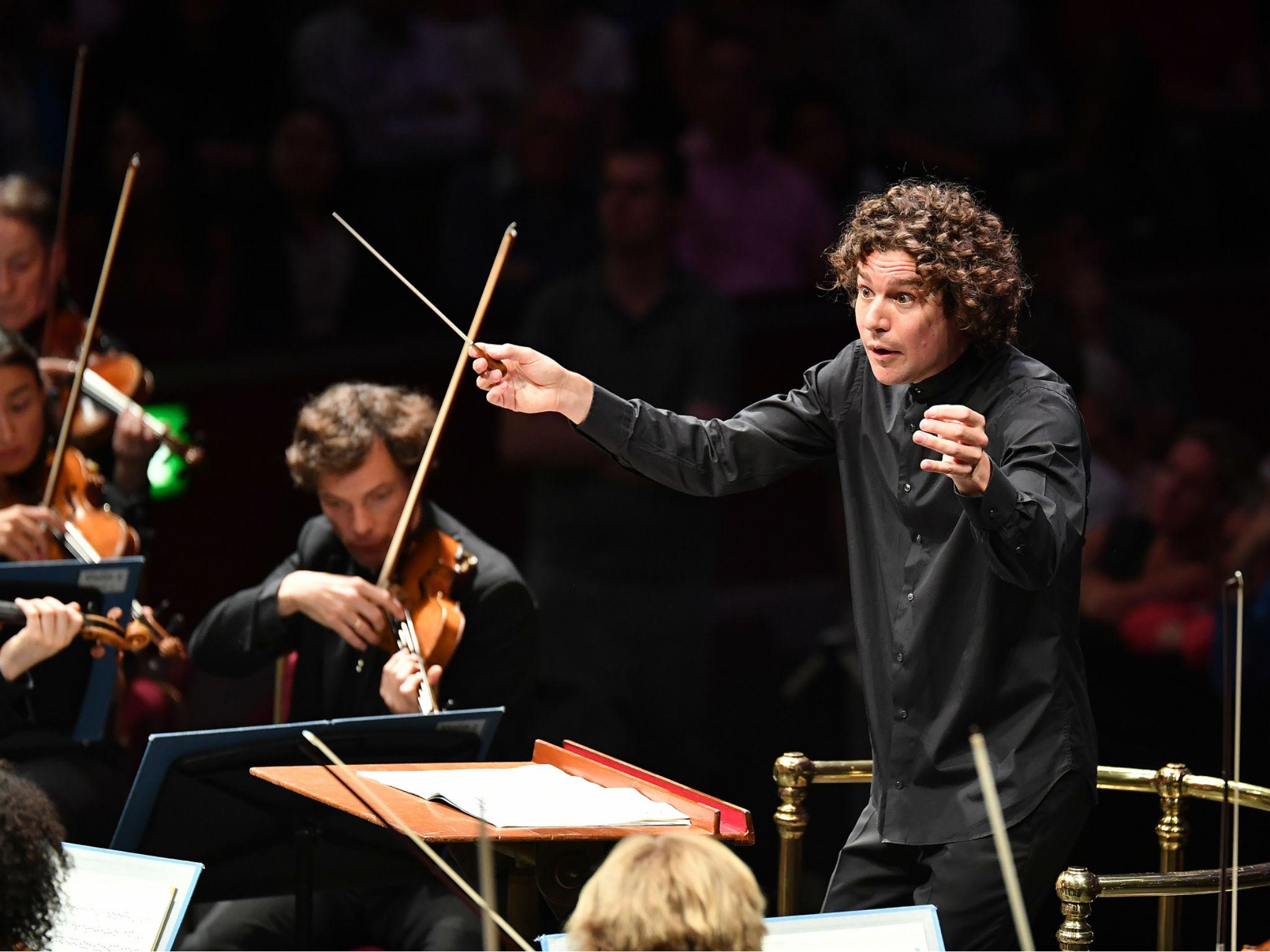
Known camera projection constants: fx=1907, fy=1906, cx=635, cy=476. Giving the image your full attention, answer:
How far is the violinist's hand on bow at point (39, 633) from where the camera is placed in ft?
11.1

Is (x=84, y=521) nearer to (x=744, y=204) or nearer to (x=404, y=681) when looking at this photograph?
(x=404, y=681)

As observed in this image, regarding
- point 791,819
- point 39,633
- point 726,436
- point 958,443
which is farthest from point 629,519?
point 958,443

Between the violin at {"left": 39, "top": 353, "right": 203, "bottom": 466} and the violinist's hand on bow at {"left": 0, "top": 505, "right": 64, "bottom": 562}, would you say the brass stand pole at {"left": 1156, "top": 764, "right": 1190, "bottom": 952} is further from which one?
the violin at {"left": 39, "top": 353, "right": 203, "bottom": 466}

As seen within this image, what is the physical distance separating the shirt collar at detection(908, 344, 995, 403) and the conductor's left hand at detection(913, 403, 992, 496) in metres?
0.35

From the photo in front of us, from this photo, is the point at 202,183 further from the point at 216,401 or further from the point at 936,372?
the point at 936,372

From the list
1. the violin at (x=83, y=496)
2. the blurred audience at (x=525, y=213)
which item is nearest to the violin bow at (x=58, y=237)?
the violin at (x=83, y=496)

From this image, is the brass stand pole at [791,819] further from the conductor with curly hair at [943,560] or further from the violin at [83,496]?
the violin at [83,496]

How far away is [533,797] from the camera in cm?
264

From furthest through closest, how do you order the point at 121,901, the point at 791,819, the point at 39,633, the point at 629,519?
the point at 629,519, the point at 39,633, the point at 791,819, the point at 121,901

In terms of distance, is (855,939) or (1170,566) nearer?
(855,939)

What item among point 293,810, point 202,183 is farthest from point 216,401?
point 293,810

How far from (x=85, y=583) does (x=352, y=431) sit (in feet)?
1.83

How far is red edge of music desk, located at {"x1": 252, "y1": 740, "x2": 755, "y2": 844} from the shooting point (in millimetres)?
2434

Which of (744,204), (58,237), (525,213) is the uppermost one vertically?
(744,204)
